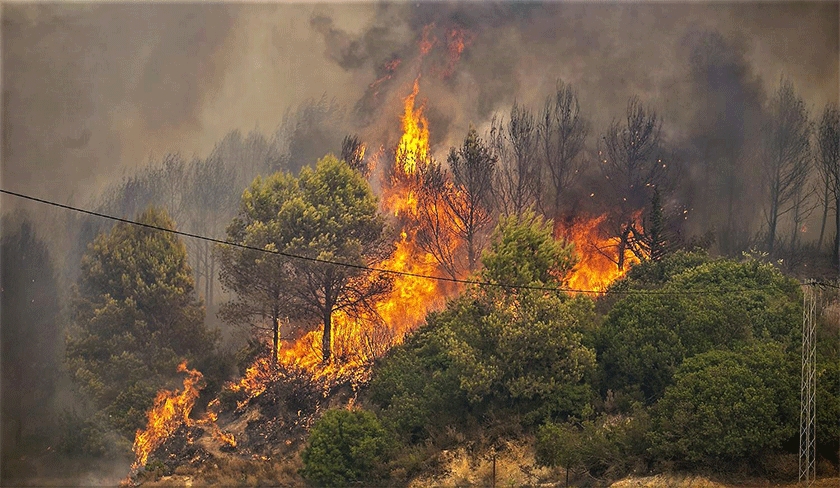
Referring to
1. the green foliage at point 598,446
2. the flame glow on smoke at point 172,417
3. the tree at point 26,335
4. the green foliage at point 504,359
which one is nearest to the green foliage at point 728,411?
the green foliage at point 598,446

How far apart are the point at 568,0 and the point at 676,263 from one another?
1582 cm

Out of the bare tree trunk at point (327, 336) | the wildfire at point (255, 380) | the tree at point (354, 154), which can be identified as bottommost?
the wildfire at point (255, 380)

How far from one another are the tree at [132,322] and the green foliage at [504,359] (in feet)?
31.1

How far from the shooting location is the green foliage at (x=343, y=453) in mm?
37438

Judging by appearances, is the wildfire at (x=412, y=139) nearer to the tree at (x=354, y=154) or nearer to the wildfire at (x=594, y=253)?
the tree at (x=354, y=154)

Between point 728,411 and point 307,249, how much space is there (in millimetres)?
19774

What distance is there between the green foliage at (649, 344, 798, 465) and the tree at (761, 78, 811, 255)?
16.1 m

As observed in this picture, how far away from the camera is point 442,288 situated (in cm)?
4919

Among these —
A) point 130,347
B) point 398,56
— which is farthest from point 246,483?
point 398,56

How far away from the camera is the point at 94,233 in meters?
49.2

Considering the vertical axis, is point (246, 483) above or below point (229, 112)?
below

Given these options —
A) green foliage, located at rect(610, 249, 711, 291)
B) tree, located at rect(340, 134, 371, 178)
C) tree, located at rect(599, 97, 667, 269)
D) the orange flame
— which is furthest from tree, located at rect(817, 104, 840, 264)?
tree, located at rect(340, 134, 371, 178)

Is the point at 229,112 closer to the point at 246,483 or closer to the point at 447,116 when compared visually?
the point at 447,116

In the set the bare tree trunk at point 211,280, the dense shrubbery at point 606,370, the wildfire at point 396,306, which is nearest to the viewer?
the dense shrubbery at point 606,370
